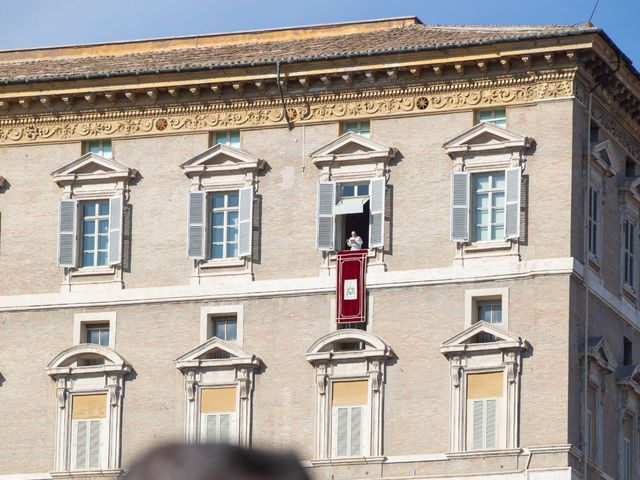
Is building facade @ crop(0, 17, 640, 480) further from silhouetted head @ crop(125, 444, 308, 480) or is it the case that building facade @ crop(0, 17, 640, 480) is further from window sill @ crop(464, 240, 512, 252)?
silhouetted head @ crop(125, 444, 308, 480)

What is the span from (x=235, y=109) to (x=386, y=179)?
3.76 meters

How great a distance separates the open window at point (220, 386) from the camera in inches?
1448

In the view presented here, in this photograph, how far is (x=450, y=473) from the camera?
35.0m

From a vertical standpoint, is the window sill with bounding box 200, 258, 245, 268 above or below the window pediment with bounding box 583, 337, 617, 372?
above

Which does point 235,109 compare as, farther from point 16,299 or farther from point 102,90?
point 16,299

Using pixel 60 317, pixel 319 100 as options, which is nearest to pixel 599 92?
pixel 319 100

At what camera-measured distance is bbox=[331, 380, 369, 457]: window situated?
35906mm

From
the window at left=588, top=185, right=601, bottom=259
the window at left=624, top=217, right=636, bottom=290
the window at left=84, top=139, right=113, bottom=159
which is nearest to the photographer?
the window at left=588, top=185, right=601, bottom=259

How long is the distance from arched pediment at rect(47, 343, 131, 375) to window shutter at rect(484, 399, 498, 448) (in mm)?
6995

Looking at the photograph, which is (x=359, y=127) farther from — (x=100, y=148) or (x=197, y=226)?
(x=100, y=148)

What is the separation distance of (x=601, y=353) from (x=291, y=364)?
18.6 ft

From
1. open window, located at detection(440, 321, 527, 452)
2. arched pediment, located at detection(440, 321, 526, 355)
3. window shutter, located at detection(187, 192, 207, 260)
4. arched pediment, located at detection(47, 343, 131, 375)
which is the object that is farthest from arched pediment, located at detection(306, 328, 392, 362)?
arched pediment, located at detection(47, 343, 131, 375)

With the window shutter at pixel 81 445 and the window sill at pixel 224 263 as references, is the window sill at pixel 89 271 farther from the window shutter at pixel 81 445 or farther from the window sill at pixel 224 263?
the window shutter at pixel 81 445

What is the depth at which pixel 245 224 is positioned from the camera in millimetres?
37188
